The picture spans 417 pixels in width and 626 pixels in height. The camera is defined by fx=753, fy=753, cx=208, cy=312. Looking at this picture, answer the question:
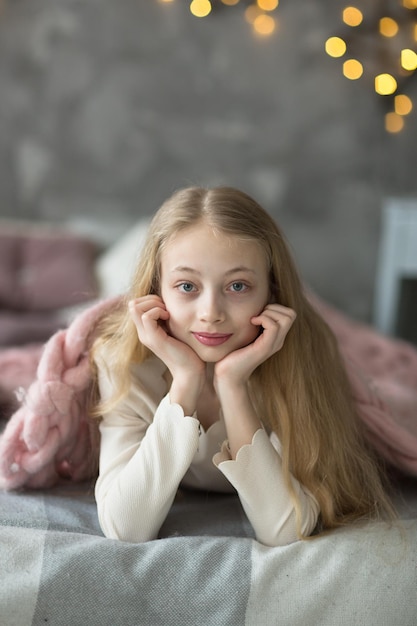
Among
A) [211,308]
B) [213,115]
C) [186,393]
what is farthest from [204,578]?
[213,115]

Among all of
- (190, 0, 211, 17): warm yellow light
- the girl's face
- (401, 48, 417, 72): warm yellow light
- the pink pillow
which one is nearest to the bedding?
the pink pillow

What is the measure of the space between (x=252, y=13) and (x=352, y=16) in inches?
15.3

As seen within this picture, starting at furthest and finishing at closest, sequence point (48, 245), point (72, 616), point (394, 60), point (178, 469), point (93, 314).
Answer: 1. point (394, 60)
2. point (48, 245)
3. point (93, 314)
4. point (178, 469)
5. point (72, 616)

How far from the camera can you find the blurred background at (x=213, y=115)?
296cm

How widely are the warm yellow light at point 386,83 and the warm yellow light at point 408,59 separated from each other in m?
0.07

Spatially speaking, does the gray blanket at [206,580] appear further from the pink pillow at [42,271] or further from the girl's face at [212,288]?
the pink pillow at [42,271]

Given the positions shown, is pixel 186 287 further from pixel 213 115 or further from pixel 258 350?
pixel 213 115

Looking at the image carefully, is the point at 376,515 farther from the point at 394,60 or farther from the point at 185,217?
the point at 394,60

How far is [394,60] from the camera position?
2.93 metres

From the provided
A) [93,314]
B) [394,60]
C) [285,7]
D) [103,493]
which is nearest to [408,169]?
[394,60]

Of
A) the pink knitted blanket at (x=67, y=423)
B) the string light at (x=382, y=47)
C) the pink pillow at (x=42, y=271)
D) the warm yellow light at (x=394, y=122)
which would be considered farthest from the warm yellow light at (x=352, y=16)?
the pink knitted blanket at (x=67, y=423)

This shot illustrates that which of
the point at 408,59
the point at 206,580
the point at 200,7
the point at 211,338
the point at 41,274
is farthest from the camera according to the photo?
the point at 200,7

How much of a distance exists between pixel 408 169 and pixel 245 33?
0.84 metres

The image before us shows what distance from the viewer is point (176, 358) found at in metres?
1.07
